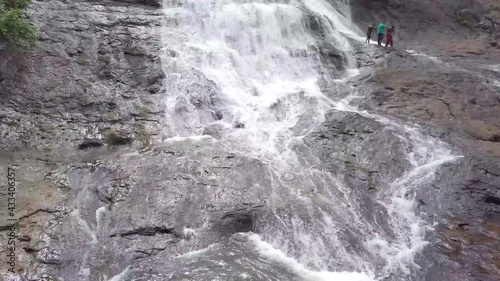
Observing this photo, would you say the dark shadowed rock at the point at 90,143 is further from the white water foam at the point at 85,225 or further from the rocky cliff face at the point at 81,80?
the white water foam at the point at 85,225

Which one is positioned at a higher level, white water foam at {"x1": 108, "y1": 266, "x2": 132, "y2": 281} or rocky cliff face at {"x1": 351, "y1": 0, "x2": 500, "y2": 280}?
rocky cliff face at {"x1": 351, "y1": 0, "x2": 500, "y2": 280}

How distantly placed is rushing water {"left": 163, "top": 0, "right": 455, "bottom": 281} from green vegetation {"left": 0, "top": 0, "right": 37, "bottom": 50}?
4.17 metres

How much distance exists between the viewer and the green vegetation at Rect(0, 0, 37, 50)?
37.1 feet

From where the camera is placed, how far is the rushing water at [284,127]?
27.0 ft

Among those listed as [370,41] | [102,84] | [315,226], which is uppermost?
[370,41]

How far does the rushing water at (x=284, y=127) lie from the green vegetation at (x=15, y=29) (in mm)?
4166

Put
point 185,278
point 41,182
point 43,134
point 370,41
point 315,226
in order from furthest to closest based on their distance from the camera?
point 370,41 → point 43,134 → point 41,182 → point 315,226 → point 185,278

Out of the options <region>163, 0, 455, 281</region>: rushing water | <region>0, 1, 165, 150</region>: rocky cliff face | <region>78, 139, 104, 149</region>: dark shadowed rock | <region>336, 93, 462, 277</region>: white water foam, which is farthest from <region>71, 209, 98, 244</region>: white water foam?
<region>336, 93, 462, 277</region>: white water foam

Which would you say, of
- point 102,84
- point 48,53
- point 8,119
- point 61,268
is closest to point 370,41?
point 102,84

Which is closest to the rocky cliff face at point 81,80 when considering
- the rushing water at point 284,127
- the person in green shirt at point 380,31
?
the rushing water at point 284,127

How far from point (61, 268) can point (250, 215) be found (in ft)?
12.6

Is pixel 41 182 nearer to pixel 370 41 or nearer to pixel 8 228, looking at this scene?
pixel 8 228

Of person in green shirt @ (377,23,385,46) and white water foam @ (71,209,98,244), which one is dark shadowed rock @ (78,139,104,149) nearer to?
white water foam @ (71,209,98,244)

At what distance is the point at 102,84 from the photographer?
1297cm
